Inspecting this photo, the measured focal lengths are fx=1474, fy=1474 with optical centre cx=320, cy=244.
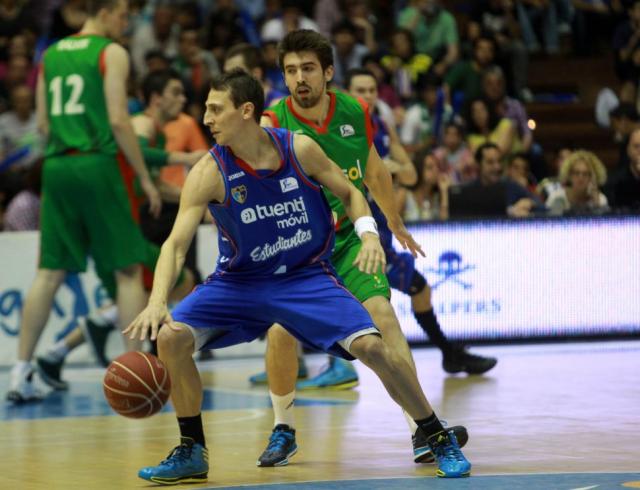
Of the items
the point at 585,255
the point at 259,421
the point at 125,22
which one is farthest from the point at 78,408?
the point at 585,255

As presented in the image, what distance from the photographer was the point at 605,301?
12789 mm

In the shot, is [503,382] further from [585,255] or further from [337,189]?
[337,189]

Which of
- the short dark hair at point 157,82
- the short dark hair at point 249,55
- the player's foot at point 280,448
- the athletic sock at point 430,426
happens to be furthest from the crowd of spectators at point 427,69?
the athletic sock at point 430,426

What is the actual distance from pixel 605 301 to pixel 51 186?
17.8ft

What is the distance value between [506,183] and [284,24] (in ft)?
16.5

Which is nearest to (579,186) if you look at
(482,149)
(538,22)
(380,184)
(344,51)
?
(482,149)

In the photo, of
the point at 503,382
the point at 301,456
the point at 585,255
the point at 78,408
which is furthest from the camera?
the point at 585,255

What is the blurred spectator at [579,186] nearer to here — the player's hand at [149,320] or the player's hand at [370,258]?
the player's hand at [370,258]

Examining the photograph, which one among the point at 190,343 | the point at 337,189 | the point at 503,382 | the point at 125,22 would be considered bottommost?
the point at 503,382

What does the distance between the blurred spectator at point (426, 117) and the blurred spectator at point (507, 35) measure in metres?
2.34

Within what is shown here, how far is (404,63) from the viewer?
18.5 meters

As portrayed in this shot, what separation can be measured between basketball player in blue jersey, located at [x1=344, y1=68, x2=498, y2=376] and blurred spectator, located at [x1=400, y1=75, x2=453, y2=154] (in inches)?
227

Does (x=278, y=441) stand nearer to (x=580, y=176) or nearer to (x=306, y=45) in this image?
(x=306, y=45)

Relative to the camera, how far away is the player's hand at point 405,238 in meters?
6.95
